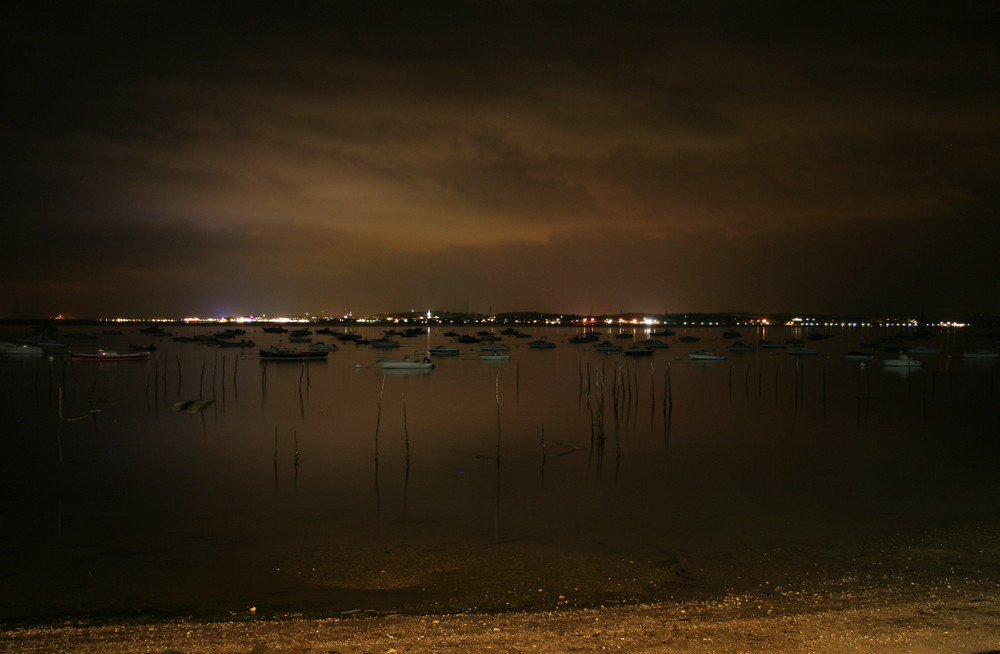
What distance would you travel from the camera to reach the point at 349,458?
55.9 ft

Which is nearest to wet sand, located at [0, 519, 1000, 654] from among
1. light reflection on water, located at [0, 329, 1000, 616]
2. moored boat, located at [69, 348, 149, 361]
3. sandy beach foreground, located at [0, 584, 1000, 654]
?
sandy beach foreground, located at [0, 584, 1000, 654]

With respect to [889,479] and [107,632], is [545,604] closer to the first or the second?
[107,632]

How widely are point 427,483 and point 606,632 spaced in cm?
840

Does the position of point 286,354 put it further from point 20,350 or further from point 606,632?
point 606,632

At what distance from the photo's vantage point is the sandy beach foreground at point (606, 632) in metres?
5.91

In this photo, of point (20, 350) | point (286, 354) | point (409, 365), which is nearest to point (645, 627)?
point (409, 365)

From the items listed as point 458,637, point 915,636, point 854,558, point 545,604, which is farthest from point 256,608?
point 854,558

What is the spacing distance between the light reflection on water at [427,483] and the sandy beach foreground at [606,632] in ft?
3.80

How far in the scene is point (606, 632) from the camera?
20.4 ft

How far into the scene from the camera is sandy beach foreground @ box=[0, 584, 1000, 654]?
19.4 feet

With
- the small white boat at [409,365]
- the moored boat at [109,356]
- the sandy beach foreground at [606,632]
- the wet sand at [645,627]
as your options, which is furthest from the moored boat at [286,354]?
the sandy beach foreground at [606,632]

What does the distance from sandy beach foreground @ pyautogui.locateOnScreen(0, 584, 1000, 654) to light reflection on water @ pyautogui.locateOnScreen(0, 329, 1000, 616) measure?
3.80 ft

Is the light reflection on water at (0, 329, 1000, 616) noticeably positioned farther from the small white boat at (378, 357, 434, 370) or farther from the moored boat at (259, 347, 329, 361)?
the moored boat at (259, 347, 329, 361)

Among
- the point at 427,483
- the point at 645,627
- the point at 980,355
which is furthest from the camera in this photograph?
the point at 980,355
